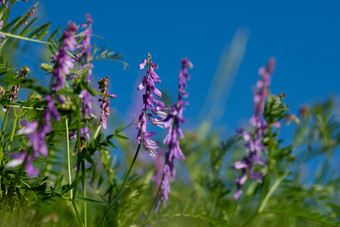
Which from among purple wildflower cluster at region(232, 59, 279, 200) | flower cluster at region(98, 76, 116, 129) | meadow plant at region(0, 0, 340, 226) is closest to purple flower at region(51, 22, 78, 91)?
meadow plant at region(0, 0, 340, 226)

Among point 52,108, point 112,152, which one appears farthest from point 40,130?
point 112,152

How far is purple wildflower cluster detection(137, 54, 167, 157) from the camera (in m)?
1.27

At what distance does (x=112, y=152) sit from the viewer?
67.7 inches

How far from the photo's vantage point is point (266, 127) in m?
1.78

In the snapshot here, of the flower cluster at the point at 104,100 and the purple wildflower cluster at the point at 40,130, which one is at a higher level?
the flower cluster at the point at 104,100

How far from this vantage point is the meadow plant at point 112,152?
106 centimetres

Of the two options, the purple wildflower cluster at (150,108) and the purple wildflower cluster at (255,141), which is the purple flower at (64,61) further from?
the purple wildflower cluster at (255,141)

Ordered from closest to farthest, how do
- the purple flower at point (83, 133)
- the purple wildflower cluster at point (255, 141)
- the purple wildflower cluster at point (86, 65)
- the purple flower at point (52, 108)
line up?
the purple flower at point (52, 108) < the purple wildflower cluster at point (86, 65) < the purple flower at point (83, 133) < the purple wildflower cluster at point (255, 141)

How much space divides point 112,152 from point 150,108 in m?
0.49

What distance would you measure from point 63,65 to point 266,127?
103 centimetres

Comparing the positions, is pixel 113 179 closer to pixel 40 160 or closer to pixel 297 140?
pixel 40 160

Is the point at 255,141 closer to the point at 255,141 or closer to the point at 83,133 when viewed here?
the point at 255,141

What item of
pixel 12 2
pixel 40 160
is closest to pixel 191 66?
pixel 12 2

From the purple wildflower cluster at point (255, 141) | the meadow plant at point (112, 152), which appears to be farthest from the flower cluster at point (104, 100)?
the purple wildflower cluster at point (255, 141)
